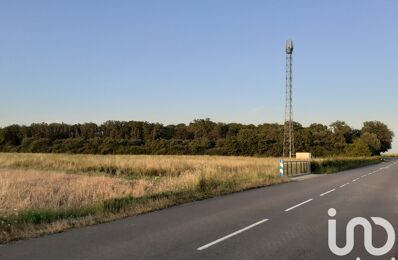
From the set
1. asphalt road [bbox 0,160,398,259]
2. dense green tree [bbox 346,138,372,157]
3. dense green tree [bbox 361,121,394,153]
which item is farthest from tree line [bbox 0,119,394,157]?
asphalt road [bbox 0,160,398,259]

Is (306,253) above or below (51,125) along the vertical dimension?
below

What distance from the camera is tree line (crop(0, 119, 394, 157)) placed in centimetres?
11638

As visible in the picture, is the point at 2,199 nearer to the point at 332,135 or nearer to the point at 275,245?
the point at 275,245

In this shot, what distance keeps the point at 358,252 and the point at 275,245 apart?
4.95ft

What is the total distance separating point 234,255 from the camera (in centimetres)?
802

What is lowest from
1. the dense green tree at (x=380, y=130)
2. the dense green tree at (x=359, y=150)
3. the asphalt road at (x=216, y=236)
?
the asphalt road at (x=216, y=236)

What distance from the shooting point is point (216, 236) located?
9.89 m

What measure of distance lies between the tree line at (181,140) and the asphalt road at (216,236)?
97.8 m

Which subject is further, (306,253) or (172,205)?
(172,205)

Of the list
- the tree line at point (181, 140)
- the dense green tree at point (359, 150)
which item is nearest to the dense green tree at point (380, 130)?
the tree line at point (181, 140)

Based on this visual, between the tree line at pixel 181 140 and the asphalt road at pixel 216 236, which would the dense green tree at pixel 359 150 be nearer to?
the tree line at pixel 181 140

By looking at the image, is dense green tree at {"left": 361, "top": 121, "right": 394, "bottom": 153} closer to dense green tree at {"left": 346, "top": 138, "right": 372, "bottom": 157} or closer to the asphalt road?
dense green tree at {"left": 346, "top": 138, "right": 372, "bottom": 157}

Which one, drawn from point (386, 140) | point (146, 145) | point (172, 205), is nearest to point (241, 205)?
point (172, 205)

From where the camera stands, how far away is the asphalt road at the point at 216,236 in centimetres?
816
